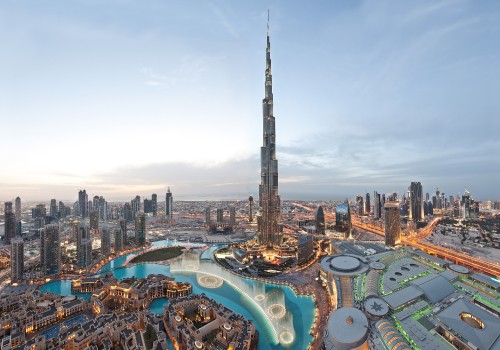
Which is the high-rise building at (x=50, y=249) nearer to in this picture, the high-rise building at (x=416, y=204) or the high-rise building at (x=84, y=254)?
the high-rise building at (x=84, y=254)

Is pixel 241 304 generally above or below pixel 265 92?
below

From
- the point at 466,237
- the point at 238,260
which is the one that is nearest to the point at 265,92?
the point at 238,260

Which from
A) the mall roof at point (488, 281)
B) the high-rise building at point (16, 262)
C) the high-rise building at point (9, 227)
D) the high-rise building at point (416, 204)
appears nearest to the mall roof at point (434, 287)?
the mall roof at point (488, 281)

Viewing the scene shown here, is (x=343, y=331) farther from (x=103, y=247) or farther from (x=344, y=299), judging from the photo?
(x=103, y=247)

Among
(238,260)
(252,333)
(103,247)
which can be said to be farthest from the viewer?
(103,247)

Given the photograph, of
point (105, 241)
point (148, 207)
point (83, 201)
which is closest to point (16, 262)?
point (105, 241)

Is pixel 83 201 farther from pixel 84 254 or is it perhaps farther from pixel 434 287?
pixel 434 287

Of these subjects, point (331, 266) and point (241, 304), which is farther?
point (331, 266)
